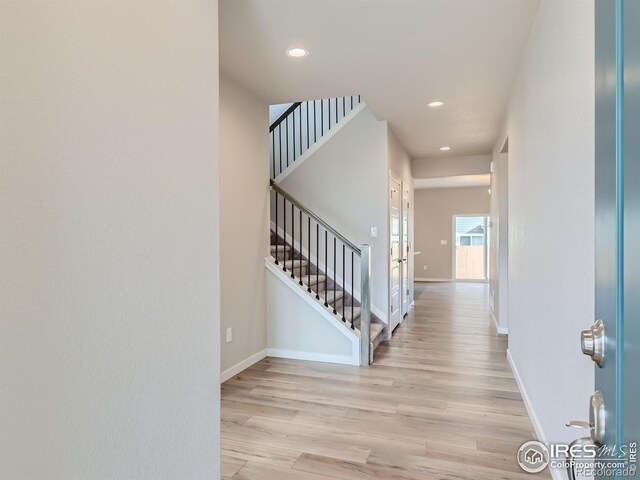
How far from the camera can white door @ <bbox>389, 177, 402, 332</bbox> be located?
5.02 m

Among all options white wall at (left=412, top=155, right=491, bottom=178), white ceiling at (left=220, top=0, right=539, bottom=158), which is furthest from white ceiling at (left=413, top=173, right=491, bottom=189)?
white ceiling at (left=220, top=0, right=539, bottom=158)

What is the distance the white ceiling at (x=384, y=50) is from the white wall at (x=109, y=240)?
0.80 meters

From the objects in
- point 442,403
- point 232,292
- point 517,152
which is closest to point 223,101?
point 232,292

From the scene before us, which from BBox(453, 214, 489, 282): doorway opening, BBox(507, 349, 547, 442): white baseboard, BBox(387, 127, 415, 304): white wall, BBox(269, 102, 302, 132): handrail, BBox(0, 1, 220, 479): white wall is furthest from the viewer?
BBox(453, 214, 489, 282): doorway opening

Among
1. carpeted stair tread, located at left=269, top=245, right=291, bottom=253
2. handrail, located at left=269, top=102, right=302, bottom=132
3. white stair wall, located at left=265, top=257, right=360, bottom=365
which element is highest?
handrail, located at left=269, top=102, right=302, bottom=132

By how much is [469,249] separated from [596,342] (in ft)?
36.1

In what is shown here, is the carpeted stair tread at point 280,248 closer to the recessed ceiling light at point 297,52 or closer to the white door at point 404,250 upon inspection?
the white door at point 404,250

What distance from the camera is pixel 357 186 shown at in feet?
16.0

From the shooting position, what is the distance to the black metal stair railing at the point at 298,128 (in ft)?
17.7

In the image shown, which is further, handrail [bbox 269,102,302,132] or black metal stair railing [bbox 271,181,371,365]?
handrail [bbox 269,102,302,132]

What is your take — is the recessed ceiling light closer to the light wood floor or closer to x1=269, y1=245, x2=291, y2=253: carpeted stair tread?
x1=269, y1=245, x2=291, y2=253: carpeted stair tread

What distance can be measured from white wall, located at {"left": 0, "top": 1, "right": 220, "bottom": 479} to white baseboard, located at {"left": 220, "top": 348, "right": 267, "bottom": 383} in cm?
155

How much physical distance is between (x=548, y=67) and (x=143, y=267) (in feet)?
7.20

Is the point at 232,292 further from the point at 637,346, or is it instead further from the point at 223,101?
the point at 637,346
